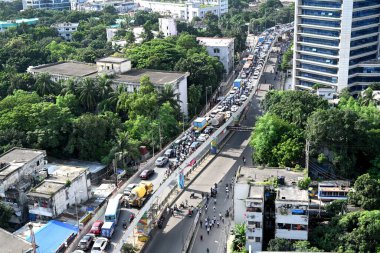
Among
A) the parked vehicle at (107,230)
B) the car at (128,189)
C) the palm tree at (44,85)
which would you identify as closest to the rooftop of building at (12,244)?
the parked vehicle at (107,230)

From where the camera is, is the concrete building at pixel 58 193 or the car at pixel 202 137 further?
the car at pixel 202 137

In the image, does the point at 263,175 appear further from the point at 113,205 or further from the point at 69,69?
the point at 69,69

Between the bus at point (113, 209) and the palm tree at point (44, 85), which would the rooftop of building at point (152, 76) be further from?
the bus at point (113, 209)

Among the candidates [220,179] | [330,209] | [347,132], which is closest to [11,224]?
[220,179]

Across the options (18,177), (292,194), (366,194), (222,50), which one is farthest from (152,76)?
(366,194)

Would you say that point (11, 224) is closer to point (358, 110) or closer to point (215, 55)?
point (358, 110)

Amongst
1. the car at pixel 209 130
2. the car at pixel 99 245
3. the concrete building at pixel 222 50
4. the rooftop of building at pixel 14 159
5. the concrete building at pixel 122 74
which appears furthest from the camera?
the concrete building at pixel 222 50

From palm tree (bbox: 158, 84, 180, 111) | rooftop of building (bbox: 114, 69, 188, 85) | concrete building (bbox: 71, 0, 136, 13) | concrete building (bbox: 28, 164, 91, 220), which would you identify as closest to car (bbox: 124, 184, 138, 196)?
concrete building (bbox: 28, 164, 91, 220)

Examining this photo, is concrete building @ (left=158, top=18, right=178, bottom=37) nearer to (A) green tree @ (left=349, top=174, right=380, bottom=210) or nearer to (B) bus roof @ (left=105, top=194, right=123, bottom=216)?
(B) bus roof @ (left=105, top=194, right=123, bottom=216)
